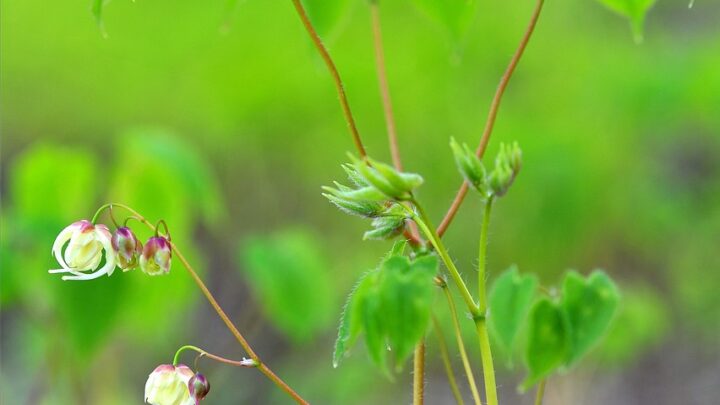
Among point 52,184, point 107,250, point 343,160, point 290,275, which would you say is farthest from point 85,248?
point 343,160

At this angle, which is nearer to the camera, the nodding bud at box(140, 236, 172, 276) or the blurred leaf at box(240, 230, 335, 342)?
the nodding bud at box(140, 236, 172, 276)

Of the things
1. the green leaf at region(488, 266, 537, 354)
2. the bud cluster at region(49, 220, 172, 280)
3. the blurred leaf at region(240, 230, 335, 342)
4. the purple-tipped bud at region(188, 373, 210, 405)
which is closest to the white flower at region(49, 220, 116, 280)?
the bud cluster at region(49, 220, 172, 280)

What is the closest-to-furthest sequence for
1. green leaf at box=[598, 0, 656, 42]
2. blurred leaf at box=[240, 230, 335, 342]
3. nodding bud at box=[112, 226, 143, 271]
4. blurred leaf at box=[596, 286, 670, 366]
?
nodding bud at box=[112, 226, 143, 271]
green leaf at box=[598, 0, 656, 42]
blurred leaf at box=[240, 230, 335, 342]
blurred leaf at box=[596, 286, 670, 366]

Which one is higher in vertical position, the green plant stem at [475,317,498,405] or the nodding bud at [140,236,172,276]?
the green plant stem at [475,317,498,405]

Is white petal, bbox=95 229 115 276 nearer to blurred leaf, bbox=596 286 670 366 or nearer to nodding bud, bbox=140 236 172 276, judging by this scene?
nodding bud, bbox=140 236 172 276

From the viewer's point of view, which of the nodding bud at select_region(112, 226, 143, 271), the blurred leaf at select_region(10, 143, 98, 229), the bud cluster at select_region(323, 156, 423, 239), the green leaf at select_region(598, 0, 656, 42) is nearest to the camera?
the bud cluster at select_region(323, 156, 423, 239)

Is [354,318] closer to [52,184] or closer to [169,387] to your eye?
[169,387]
